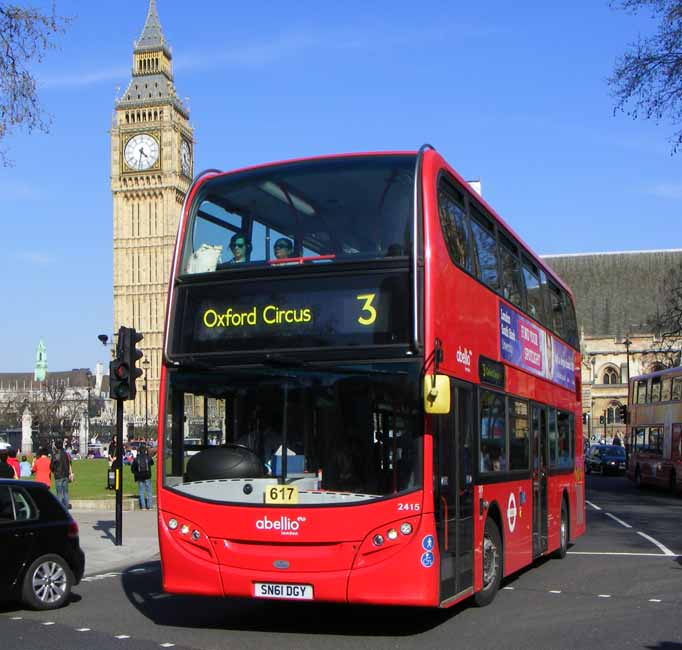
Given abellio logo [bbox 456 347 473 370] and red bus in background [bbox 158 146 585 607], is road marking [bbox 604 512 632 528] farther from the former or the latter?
abellio logo [bbox 456 347 473 370]

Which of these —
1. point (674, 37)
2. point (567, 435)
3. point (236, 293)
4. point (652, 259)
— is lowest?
point (567, 435)

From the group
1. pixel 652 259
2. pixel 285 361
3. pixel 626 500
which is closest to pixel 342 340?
pixel 285 361

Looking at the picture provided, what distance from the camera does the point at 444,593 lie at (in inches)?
337

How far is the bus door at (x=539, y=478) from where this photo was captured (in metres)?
12.6

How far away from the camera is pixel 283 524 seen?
840 centimetres

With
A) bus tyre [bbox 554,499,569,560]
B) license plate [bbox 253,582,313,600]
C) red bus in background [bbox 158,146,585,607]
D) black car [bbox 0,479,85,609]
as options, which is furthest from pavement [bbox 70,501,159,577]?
license plate [bbox 253,582,313,600]

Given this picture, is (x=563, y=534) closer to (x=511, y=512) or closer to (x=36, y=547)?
(x=511, y=512)

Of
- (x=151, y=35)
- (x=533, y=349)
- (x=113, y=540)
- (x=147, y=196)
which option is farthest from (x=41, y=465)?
(x=151, y=35)

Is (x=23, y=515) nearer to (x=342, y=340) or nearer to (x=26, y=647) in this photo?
(x=26, y=647)

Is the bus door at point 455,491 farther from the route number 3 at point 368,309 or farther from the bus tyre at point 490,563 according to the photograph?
the route number 3 at point 368,309

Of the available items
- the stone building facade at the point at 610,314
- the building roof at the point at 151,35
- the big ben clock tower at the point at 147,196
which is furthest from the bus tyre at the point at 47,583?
the building roof at the point at 151,35

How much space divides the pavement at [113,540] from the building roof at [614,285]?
254 ft

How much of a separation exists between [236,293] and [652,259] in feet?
305

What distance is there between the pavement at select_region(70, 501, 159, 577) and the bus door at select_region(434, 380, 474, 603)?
6.43 metres
